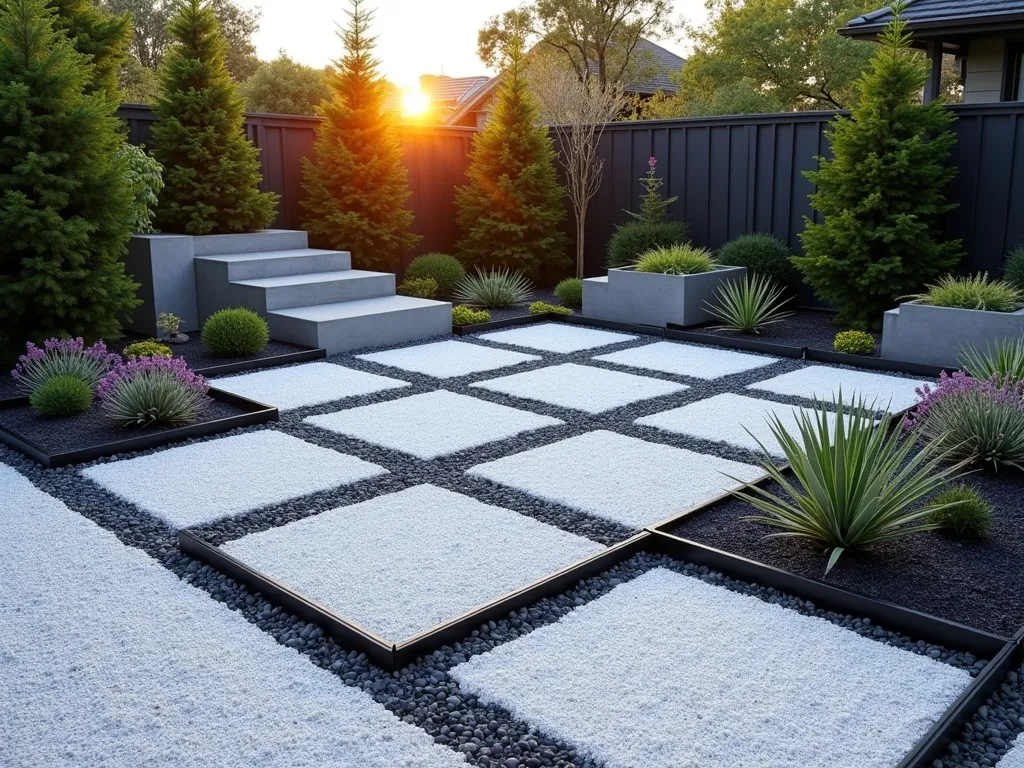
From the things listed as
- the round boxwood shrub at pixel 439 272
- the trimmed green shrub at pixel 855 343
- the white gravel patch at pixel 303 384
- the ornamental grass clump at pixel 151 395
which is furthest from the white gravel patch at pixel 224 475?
the round boxwood shrub at pixel 439 272

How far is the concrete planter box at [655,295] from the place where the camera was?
25.8 feet

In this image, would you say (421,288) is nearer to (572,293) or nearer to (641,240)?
(572,293)

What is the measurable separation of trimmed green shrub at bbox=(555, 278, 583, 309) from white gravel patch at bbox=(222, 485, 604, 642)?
18.1ft

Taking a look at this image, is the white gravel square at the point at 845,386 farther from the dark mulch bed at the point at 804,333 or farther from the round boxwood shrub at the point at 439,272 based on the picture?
the round boxwood shrub at the point at 439,272

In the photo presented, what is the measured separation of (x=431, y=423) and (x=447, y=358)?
1.86 m

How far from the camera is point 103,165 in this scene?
6.21m

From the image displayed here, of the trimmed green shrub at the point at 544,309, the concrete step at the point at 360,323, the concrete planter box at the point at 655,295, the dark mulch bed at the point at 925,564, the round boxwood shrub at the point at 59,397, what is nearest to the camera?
the dark mulch bed at the point at 925,564

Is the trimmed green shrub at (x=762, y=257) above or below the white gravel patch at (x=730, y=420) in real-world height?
above

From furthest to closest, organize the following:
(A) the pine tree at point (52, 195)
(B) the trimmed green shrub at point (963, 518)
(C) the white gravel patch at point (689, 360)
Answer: (C) the white gravel patch at point (689, 360), (A) the pine tree at point (52, 195), (B) the trimmed green shrub at point (963, 518)

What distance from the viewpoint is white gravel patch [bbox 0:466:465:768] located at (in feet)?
7.11

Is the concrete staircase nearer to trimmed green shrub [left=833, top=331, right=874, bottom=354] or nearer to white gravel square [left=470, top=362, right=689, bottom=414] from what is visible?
white gravel square [left=470, top=362, right=689, bottom=414]

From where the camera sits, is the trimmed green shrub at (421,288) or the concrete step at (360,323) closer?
the concrete step at (360,323)

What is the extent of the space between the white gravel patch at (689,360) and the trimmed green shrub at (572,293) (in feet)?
6.20

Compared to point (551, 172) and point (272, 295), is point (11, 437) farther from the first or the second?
point (551, 172)
